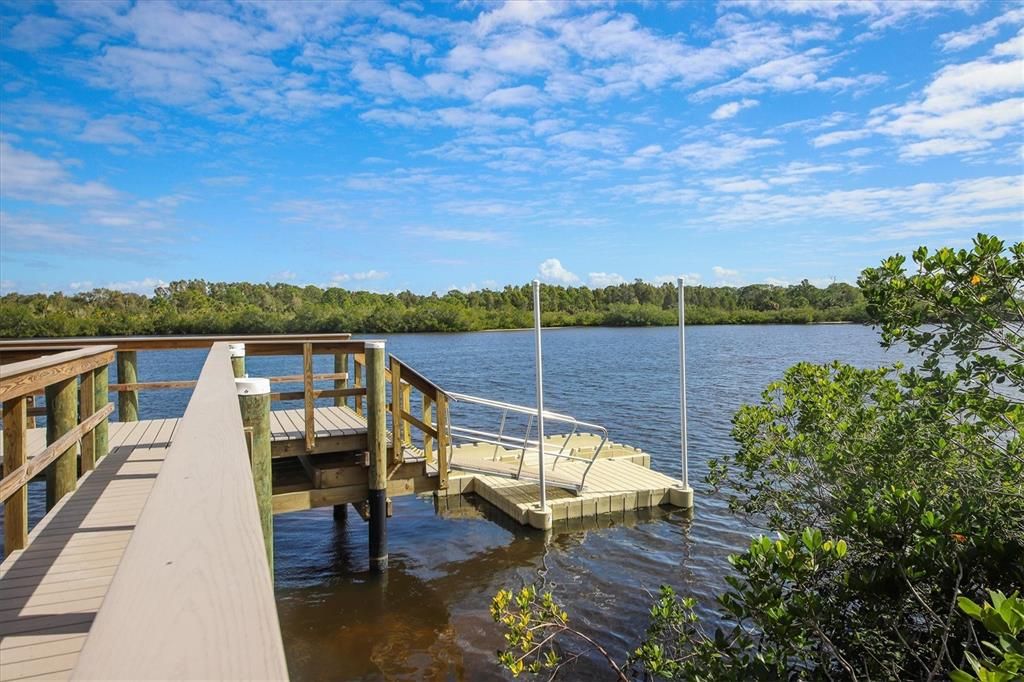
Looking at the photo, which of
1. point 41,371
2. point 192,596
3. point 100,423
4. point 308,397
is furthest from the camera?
point 308,397

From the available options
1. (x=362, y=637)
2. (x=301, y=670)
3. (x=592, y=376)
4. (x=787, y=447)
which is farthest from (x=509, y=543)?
(x=592, y=376)

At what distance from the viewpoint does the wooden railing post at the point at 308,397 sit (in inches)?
270

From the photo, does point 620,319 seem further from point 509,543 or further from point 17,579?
point 17,579

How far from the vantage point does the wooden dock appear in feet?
2.28

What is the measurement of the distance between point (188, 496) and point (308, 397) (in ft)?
19.4

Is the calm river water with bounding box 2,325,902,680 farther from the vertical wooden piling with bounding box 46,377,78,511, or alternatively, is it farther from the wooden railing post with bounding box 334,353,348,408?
the vertical wooden piling with bounding box 46,377,78,511

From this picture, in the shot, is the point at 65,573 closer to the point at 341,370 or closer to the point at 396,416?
the point at 396,416

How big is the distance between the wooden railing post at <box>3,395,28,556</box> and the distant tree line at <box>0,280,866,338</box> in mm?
60099

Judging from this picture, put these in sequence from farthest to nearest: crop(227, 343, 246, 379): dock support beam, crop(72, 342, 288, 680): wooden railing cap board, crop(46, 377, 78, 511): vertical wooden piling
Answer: crop(227, 343, 246, 379): dock support beam → crop(46, 377, 78, 511): vertical wooden piling → crop(72, 342, 288, 680): wooden railing cap board

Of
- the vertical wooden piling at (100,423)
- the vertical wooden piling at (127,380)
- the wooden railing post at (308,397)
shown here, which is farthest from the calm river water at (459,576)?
the vertical wooden piling at (127,380)

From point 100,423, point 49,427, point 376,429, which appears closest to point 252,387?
point 49,427

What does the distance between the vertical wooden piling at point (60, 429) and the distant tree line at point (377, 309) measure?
59429mm

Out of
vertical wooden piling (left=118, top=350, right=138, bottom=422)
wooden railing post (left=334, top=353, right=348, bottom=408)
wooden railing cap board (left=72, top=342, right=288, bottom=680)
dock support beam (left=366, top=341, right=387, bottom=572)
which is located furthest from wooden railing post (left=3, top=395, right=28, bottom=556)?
wooden railing post (left=334, top=353, right=348, bottom=408)

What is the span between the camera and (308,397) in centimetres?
681
